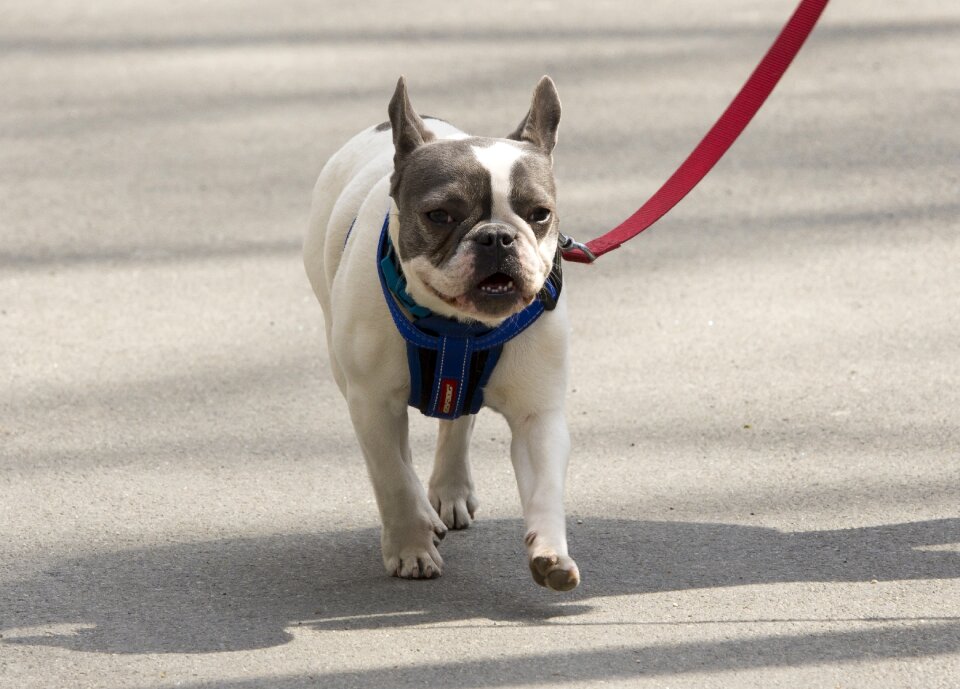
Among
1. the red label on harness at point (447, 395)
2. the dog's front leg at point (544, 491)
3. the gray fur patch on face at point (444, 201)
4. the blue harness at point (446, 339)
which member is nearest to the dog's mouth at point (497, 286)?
the gray fur patch on face at point (444, 201)

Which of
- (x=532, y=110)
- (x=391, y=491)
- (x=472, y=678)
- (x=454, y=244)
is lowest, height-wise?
(x=472, y=678)

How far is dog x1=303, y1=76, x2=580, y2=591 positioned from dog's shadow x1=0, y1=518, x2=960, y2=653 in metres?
0.18

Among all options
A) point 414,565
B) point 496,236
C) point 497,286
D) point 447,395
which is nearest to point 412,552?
point 414,565

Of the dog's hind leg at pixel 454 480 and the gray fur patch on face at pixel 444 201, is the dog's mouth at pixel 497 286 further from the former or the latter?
the dog's hind leg at pixel 454 480

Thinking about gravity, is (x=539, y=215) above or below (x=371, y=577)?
above

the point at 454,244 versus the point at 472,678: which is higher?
the point at 454,244

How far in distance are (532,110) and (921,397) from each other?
2422 mm

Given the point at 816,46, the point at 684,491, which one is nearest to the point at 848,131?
the point at 816,46

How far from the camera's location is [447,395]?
4.39 m

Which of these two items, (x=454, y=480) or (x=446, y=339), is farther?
(x=454, y=480)

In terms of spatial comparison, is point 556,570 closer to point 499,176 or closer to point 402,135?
point 499,176

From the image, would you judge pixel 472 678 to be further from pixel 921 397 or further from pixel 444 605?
pixel 921 397

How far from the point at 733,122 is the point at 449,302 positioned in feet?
5.00

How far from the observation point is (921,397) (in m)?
6.06
